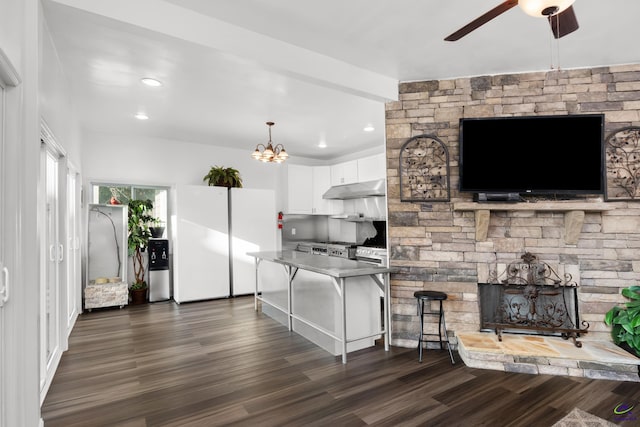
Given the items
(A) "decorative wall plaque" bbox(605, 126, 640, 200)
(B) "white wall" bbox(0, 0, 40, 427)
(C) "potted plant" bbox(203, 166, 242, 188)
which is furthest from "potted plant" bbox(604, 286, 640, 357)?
(C) "potted plant" bbox(203, 166, 242, 188)

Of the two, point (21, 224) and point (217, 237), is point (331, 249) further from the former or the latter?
point (21, 224)

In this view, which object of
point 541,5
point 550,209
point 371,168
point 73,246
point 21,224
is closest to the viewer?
point 541,5

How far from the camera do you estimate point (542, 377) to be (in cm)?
266

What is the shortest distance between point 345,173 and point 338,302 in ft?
11.3

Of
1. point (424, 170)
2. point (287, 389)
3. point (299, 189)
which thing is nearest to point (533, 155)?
point (424, 170)

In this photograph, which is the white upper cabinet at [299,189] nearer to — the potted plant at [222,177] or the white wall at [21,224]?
the potted plant at [222,177]

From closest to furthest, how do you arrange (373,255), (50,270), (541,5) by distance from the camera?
(541,5) < (50,270) < (373,255)

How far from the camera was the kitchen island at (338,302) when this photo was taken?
10.1ft

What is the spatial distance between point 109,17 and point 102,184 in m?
3.85

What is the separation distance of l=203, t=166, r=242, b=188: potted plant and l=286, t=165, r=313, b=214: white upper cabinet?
111 cm

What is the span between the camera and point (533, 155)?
3043mm

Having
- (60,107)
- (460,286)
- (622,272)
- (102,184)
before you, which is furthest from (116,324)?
(622,272)

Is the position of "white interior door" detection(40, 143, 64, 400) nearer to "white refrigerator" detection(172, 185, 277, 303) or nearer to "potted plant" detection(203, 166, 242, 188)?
"white refrigerator" detection(172, 185, 277, 303)

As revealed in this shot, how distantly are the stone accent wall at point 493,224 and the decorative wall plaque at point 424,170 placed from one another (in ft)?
0.23
